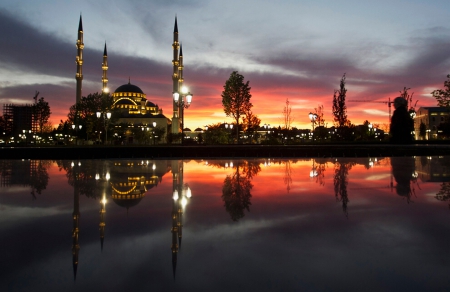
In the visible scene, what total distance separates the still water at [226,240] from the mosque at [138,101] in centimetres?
3766

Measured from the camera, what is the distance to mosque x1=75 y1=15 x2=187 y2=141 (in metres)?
62.6

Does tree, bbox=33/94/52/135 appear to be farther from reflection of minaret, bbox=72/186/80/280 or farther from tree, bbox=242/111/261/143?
reflection of minaret, bbox=72/186/80/280

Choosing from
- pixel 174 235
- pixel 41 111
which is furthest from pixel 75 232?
pixel 41 111

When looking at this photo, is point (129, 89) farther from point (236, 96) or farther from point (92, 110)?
point (236, 96)

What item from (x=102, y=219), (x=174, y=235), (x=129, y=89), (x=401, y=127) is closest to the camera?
(x=174, y=235)

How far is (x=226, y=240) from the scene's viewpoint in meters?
4.22

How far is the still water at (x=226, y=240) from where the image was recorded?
312 centimetres

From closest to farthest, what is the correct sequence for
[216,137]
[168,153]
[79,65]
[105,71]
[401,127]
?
[168,153]
[401,127]
[216,137]
[79,65]
[105,71]

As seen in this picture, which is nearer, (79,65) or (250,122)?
(250,122)

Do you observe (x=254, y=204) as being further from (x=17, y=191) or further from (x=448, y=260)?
(x=17, y=191)

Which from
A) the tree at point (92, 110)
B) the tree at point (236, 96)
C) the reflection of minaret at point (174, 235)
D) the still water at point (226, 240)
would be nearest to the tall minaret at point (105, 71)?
the tree at point (92, 110)

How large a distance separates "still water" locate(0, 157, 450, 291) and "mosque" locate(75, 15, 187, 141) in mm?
37664

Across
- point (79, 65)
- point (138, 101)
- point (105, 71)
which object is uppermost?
point (105, 71)

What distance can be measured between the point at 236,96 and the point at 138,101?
5447 cm
